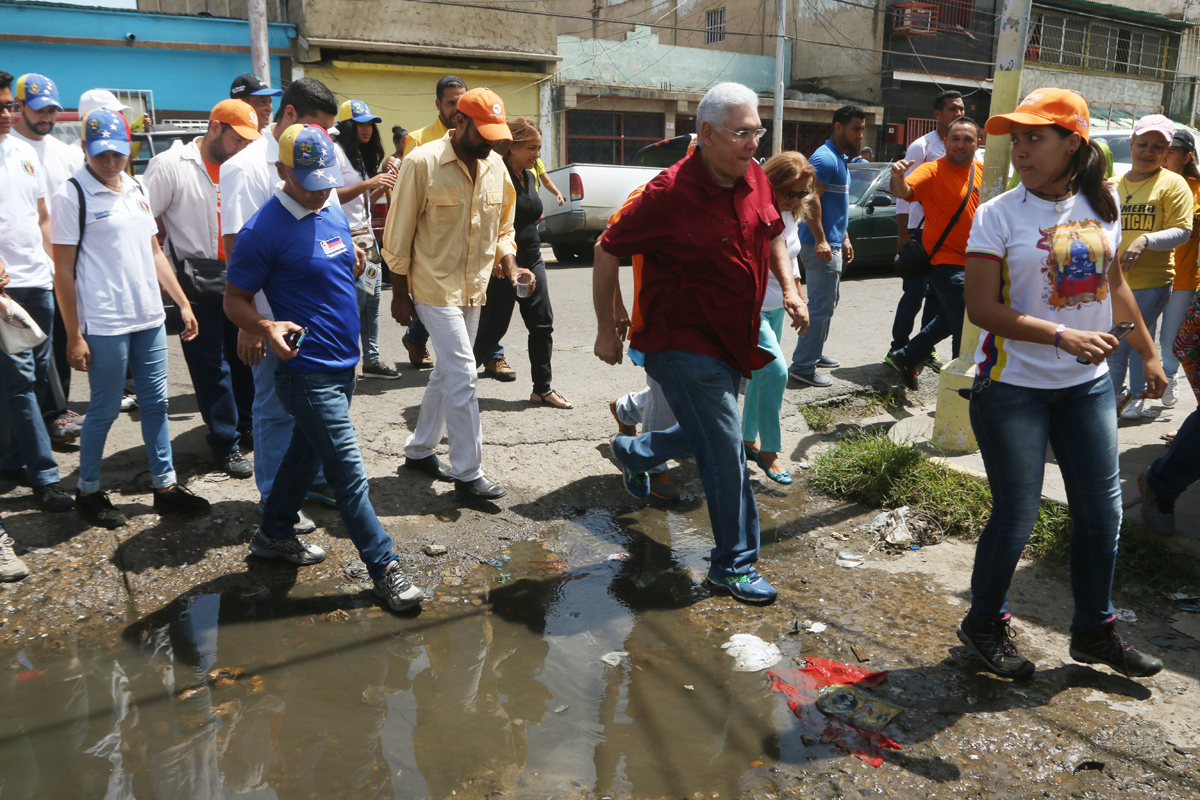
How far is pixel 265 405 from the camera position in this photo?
420 centimetres

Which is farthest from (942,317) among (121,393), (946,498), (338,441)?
(121,393)

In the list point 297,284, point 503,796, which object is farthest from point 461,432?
point 503,796

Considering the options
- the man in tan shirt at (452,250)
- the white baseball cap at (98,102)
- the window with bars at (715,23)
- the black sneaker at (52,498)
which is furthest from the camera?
the window with bars at (715,23)

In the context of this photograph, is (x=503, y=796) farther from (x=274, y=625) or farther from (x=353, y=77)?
(x=353, y=77)

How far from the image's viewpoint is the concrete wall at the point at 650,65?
975 inches

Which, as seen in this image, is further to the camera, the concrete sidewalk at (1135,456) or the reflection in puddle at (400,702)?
the concrete sidewalk at (1135,456)

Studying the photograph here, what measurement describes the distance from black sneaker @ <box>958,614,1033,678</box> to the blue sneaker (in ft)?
2.64

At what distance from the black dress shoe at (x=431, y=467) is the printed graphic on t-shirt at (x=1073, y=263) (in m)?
3.08

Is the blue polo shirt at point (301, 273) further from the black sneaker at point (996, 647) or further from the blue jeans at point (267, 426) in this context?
the black sneaker at point (996, 647)

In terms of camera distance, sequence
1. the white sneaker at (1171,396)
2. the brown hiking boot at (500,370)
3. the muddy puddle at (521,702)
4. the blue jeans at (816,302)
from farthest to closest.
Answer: the brown hiking boot at (500,370) < the blue jeans at (816,302) < the white sneaker at (1171,396) < the muddy puddle at (521,702)

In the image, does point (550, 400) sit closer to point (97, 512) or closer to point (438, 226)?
point (438, 226)

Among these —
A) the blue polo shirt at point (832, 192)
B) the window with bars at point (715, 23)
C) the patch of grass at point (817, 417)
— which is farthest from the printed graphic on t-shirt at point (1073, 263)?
the window with bars at point (715, 23)

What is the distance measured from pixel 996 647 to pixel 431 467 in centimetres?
291

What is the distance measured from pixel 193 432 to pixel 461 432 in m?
1.92
